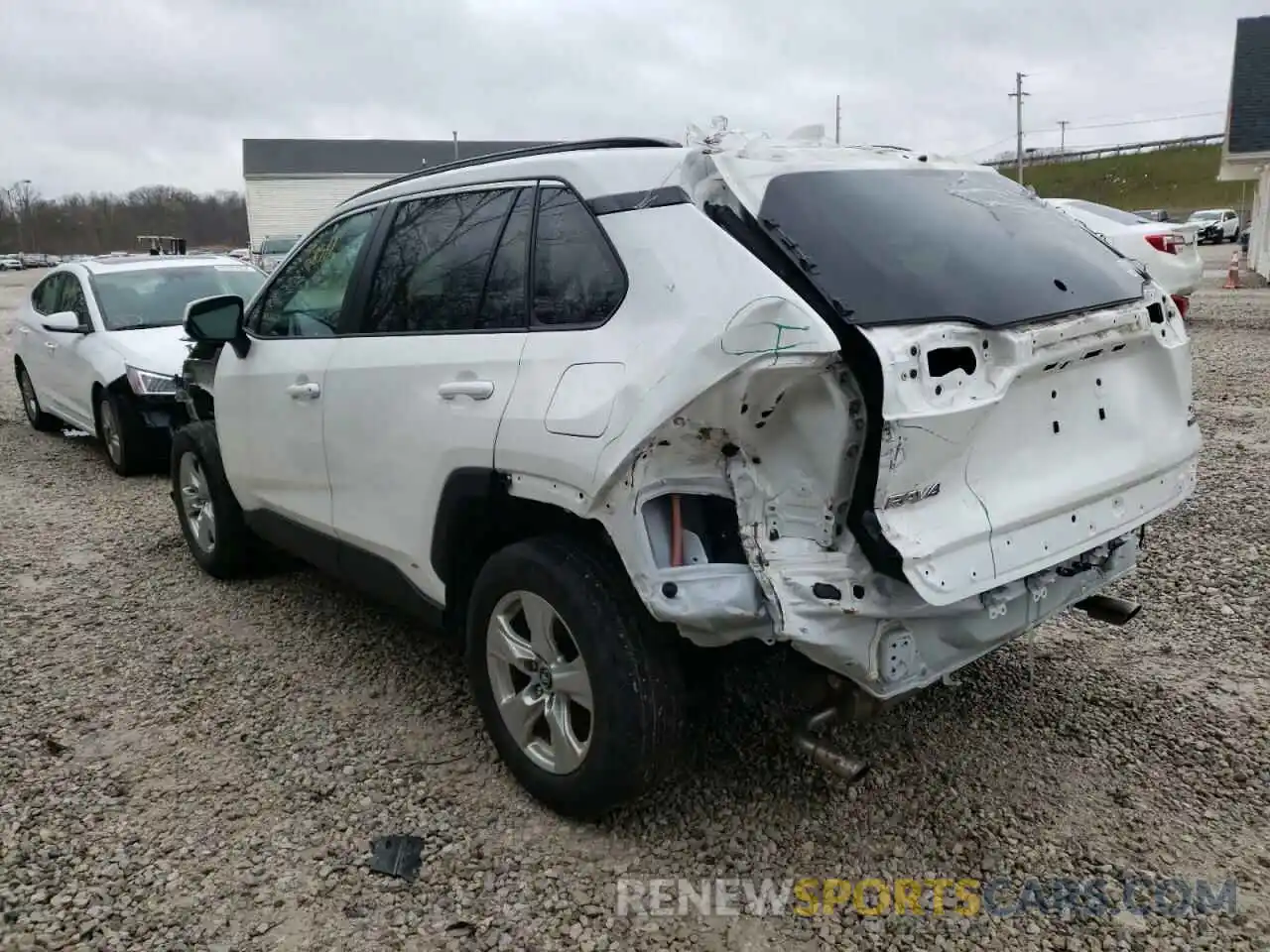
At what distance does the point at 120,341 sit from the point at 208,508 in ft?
11.0

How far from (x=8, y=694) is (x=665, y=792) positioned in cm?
268

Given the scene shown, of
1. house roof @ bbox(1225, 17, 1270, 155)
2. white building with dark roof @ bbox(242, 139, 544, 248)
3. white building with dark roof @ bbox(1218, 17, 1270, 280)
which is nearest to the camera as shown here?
white building with dark roof @ bbox(1218, 17, 1270, 280)

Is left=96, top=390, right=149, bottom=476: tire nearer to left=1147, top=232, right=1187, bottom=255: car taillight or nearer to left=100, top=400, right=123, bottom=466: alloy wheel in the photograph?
left=100, top=400, right=123, bottom=466: alloy wheel

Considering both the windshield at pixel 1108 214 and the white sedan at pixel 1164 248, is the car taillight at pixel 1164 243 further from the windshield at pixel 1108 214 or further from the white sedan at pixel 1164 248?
the windshield at pixel 1108 214

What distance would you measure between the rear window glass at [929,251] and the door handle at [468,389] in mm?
951

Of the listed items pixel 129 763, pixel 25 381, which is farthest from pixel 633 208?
pixel 25 381

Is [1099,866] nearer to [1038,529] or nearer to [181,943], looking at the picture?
[1038,529]

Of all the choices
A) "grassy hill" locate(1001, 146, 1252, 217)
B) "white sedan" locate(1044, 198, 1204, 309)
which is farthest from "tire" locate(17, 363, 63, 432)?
"grassy hill" locate(1001, 146, 1252, 217)

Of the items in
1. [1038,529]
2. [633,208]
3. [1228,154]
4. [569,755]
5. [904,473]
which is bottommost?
[569,755]

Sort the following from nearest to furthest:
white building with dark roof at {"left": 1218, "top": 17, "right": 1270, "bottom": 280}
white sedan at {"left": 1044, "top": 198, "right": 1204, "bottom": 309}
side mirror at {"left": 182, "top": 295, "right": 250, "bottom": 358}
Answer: side mirror at {"left": 182, "top": 295, "right": 250, "bottom": 358} → white sedan at {"left": 1044, "top": 198, "right": 1204, "bottom": 309} → white building with dark roof at {"left": 1218, "top": 17, "right": 1270, "bottom": 280}

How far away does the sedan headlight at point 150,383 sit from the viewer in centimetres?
737

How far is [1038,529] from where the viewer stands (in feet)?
8.70

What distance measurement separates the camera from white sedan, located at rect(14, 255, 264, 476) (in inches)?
294

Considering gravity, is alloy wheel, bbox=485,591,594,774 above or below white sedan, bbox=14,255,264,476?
below
